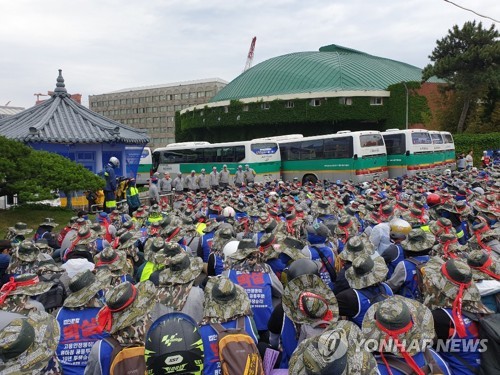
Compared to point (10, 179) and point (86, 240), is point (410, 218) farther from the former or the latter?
point (10, 179)

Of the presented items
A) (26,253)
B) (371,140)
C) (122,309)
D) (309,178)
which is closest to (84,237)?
(26,253)

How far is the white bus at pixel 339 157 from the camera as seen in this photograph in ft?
71.7

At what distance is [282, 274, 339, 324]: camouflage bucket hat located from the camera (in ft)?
9.59

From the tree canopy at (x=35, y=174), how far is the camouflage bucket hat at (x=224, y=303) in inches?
438

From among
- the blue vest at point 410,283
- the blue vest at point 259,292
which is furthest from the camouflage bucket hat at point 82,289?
the blue vest at point 410,283

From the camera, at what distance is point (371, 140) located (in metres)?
22.5

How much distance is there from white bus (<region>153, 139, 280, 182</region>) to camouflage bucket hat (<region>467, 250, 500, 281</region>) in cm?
2076

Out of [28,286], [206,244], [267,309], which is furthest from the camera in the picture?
[206,244]

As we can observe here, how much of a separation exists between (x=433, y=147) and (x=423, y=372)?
24.3m

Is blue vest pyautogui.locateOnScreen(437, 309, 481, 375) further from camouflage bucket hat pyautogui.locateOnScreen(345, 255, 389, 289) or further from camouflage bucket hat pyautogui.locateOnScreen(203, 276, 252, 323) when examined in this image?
camouflage bucket hat pyautogui.locateOnScreen(203, 276, 252, 323)

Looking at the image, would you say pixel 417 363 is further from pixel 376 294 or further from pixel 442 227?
pixel 442 227

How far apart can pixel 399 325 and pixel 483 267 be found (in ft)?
4.93

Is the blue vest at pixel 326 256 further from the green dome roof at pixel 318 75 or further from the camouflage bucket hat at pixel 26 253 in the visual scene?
the green dome roof at pixel 318 75

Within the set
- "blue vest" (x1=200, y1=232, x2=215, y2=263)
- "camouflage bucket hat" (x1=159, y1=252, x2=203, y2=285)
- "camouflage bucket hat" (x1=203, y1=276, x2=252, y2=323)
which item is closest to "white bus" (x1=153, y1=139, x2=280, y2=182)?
"blue vest" (x1=200, y1=232, x2=215, y2=263)
